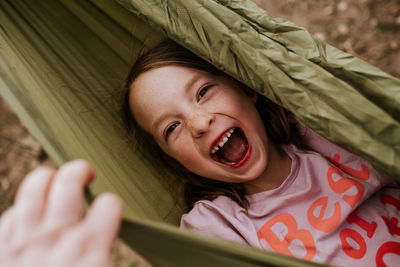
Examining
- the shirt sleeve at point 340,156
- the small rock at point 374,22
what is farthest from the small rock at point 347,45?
the shirt sleeve at point 340,156

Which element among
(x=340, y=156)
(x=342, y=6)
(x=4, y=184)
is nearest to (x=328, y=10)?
(x=342, y=6)

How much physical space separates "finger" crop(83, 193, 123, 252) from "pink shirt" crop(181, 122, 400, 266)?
0.63 meters

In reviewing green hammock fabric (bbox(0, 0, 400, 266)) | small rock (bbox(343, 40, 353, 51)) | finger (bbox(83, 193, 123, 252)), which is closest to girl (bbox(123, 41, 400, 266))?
green hammock fabric (bbox(0, 0, 400, 266))

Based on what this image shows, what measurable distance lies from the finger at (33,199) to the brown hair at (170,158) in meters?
0.68

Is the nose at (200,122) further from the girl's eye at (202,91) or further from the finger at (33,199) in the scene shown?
the finger at (33,199)

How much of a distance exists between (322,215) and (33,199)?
2.79 feet

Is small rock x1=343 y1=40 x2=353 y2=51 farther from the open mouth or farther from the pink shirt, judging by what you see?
the open mouth

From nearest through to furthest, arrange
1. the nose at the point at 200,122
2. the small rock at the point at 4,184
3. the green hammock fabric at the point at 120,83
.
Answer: the green hammock fabric at the point at 120,83 → the nose at the point at 200,122 → the small rock at the point at 4,184

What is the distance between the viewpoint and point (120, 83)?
48.1 inches

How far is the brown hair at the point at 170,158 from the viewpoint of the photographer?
1.12 metres

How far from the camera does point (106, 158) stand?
33.8 inches

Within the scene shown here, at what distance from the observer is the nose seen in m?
0.94

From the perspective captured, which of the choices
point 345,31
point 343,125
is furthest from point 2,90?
point 345,31

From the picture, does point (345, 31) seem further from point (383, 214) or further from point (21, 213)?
point (21, 213)
